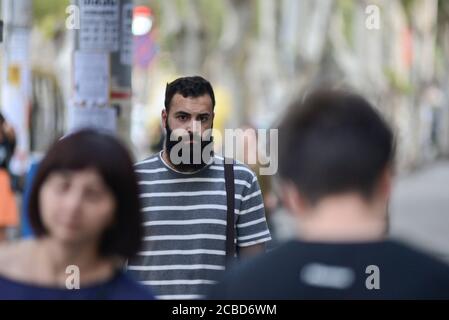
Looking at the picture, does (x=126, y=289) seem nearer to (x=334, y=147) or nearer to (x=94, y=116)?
(x=334, y=147)

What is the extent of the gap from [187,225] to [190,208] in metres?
0.08

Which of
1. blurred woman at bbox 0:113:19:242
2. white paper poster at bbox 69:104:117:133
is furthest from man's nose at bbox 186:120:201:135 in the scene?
blurred woman at bbox 0:113:19:242

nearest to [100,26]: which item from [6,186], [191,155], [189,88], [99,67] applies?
[99,67]

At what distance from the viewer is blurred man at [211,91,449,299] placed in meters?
2.84

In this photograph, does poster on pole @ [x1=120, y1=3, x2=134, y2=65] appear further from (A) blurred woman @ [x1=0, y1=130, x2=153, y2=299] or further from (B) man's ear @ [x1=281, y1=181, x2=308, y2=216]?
(B) man's ear @ [x1=281, y1=181, x2=308, y2=216]

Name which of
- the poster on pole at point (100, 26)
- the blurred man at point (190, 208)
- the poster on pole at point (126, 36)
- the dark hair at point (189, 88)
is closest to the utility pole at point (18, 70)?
the poster on pole at point (126, 36)

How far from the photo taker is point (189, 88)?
5613 mm

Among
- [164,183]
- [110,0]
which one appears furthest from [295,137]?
[110,0]

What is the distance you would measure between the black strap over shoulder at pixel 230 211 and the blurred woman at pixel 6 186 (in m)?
5.70

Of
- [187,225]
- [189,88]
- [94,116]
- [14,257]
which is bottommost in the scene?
[187,225]

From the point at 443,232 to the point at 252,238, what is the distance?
16.6m

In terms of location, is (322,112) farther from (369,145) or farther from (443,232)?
(443,232)

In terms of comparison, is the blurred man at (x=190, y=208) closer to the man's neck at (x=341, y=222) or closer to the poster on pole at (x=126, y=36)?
the man's neck at (x=341, y=222)

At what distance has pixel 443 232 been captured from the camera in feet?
71.2
